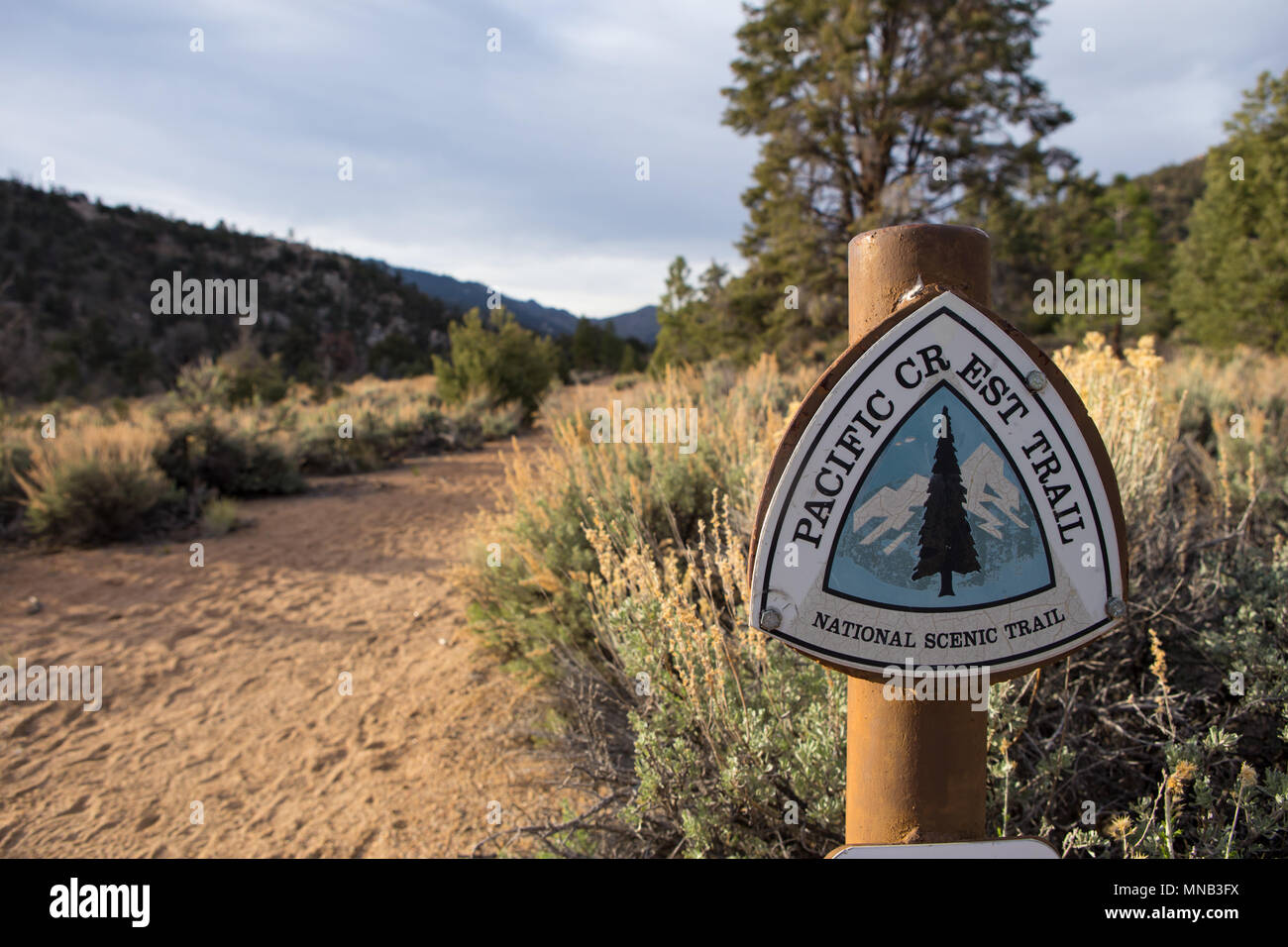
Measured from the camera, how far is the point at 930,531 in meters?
0.92

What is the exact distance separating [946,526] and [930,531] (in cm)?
2

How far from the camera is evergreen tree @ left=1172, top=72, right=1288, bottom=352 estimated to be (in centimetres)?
2239

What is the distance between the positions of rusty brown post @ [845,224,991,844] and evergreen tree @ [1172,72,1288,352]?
1118 inches

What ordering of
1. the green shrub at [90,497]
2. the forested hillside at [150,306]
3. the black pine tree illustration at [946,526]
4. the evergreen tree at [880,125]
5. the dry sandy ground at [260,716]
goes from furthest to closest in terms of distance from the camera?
the forested hillside at [150,306] → the evergreen tree at [880,125] → the green shrub at [90,497] → the dry sandy ground at [260,716] → the black pine tree illustration at [946,526]

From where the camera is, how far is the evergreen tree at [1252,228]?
22.4m

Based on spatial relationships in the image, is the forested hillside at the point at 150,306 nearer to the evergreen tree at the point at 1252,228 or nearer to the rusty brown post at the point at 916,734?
the rusty brown post at the point at 916,734

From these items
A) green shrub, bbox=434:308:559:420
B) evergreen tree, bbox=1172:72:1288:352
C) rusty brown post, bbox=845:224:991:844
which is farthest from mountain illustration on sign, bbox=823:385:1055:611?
evergreen tree, bbox=1172:72:1288:352

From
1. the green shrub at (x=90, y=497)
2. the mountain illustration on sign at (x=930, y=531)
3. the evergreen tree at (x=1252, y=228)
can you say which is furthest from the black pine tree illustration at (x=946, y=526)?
the evergreen tree at (x=1252, y=228)

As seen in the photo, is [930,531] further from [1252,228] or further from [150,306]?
[150,306]

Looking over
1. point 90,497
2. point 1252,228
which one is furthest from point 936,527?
point 1252,228

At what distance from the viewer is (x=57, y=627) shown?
449cm

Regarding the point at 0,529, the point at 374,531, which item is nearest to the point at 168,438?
the point at 0,529

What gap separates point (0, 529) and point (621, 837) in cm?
748
